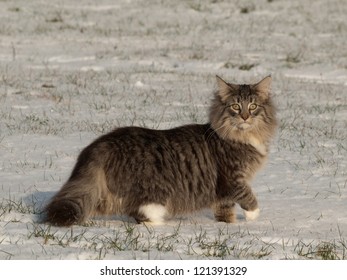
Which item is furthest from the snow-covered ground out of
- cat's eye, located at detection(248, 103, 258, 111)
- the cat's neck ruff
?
cat's eye, located at detection(248, 103, 258, 111)

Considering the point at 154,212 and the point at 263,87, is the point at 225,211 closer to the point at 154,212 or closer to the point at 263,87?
the point at 154,212

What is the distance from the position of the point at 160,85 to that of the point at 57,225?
1063cm

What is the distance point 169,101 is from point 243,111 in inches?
287

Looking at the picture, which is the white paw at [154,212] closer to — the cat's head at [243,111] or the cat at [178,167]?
the cat at [178,167]

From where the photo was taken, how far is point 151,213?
6887 mm

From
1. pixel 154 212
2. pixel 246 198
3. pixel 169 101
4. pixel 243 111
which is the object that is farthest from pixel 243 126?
pixel 169 101

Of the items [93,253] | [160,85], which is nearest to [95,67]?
[160,85]

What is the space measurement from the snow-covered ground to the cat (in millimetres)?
211

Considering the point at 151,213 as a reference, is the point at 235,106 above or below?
above

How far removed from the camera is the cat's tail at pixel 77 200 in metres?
6.52

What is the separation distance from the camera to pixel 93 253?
5680mm

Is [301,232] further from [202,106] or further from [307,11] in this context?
[307,11]

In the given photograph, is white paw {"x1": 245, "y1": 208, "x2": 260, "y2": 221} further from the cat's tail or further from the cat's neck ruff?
the cat's tail

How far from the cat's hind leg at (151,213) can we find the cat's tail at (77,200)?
428 mm
